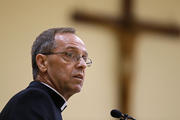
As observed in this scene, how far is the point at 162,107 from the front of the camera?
6277 millimetres

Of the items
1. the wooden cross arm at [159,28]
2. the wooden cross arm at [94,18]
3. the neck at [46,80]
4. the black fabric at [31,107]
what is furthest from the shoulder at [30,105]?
the wooden cross arm at [159,28]

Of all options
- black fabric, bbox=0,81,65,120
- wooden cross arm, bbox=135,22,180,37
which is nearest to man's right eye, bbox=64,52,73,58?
black fabric, bbox=0,81,65,120

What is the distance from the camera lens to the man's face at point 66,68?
3.02 meters

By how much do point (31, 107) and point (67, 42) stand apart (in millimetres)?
674

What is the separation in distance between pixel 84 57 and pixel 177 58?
3.52 metres

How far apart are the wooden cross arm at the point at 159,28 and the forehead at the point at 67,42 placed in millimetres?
2854

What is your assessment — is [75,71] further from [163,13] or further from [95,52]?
[163,13]

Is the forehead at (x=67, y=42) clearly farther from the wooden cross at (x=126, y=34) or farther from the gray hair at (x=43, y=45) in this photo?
the wooden cross at (x=126, y=34)

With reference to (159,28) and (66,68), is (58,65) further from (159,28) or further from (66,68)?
(159,28)

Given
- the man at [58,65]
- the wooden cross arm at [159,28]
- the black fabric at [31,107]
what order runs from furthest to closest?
the wooden cross arm at [159,28], the man at [58,65], the black fabric at [31,107]

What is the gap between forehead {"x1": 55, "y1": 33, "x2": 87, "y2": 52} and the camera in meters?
3.11

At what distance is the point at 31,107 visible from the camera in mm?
2586

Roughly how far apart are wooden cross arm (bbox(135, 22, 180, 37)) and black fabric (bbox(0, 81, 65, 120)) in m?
3.32

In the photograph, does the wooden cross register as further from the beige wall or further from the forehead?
the forehead
